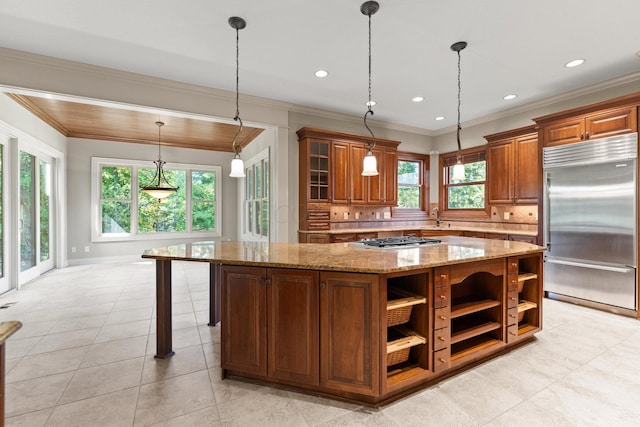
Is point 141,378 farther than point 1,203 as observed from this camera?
No

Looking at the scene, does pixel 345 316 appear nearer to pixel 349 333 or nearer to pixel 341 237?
pixel 349 333

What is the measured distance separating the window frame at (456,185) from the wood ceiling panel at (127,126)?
3942 mm

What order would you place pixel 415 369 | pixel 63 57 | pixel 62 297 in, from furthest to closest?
pixel 62 297 < pixel 63 57 < pixel 415 369

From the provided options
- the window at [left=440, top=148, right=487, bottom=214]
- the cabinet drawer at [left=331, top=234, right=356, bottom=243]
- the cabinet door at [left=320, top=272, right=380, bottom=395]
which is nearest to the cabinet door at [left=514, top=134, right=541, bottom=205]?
the window at [left=440, top=148, right=487, bottom=214]

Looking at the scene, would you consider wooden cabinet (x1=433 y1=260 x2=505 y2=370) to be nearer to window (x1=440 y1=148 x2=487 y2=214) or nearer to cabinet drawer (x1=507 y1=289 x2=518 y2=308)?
cabinet drawer (x1=507 y1=289 x2=518 y2=308)

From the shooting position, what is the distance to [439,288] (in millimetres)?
2014

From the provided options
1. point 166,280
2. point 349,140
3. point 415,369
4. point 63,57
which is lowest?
point 415,369

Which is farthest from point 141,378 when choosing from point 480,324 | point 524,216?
point 524,216

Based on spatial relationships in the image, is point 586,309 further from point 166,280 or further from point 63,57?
point 63,57

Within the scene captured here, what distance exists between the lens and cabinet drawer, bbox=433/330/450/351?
2012mm

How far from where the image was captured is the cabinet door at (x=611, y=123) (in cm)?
326

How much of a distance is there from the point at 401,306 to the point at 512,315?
1290 mm

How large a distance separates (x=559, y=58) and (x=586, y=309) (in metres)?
2.98

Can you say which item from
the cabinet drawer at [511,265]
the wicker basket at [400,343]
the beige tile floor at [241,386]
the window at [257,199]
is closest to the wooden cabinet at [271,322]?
the beige tile floor at [241,386]
